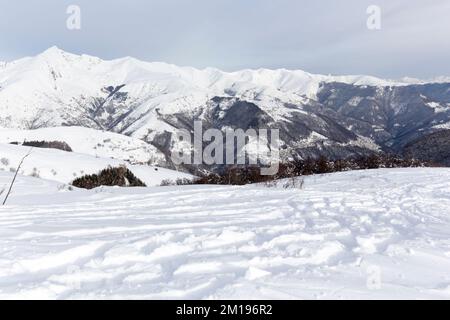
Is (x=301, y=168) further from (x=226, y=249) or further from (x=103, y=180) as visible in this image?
(x=226, y=249)

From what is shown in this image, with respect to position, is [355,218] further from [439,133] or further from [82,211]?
[439,133]

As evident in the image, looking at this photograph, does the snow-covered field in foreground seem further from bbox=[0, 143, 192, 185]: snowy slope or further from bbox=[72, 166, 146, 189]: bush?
bbox=[0, 143, 192, 185]: snowy slope

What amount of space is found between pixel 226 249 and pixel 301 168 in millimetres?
20524

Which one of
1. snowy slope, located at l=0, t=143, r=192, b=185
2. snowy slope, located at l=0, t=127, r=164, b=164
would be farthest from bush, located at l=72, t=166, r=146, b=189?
snowy slope, located at l=0, t=127, r=164, b=164

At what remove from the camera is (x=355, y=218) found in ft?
30.2

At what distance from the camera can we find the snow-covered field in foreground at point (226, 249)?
4781 millimetres

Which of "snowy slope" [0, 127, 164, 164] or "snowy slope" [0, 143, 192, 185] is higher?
"snowy slope" [0, 127, 164, 164]

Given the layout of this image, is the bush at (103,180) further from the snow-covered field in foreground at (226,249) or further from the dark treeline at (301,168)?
the snow-covered field in foreground at (226,249)

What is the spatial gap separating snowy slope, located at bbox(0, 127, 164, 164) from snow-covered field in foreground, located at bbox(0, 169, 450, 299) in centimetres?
12825

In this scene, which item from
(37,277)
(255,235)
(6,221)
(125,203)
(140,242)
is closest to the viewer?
(37,277)

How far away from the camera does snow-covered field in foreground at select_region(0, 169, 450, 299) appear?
478cm

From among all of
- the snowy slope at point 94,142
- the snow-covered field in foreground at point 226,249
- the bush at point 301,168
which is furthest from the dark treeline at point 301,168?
the snowy slope at point 94,142
